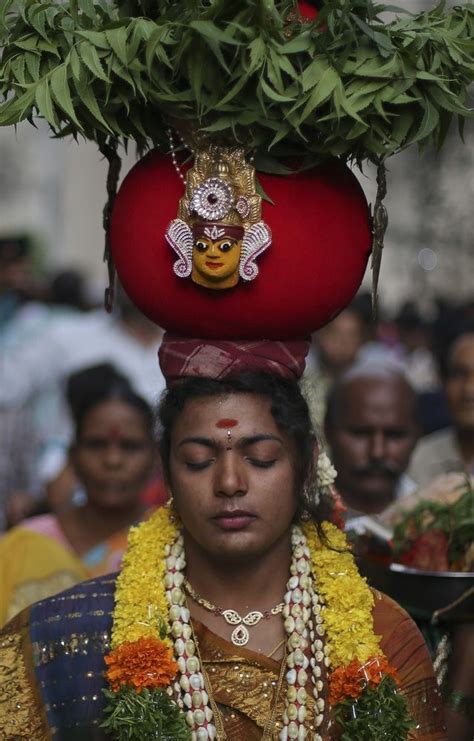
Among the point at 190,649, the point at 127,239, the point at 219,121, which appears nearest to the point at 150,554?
the point at 190,649

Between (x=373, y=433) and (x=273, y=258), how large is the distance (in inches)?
133

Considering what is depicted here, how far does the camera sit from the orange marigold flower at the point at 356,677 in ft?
14.1

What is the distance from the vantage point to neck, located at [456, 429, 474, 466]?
328 inches

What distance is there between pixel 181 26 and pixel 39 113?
46 centimetres

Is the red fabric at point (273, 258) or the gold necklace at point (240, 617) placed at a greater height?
the red fabric at point (273, 258)

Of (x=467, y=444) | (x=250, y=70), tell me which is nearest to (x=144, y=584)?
(x=250, y=70)

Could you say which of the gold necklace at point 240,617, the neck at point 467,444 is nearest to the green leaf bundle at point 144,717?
the gold necklace at point 240,617

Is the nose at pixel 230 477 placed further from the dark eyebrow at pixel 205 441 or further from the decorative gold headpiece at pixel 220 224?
the decorative gold headpiece at pixel 220 224

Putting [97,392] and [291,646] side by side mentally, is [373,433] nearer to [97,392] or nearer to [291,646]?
[97,392]

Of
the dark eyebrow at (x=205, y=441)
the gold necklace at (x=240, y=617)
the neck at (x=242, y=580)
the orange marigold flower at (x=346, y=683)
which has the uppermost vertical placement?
the dark eyebrow at (x=205, y=441)

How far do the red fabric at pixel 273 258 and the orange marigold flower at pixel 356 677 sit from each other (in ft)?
3.13

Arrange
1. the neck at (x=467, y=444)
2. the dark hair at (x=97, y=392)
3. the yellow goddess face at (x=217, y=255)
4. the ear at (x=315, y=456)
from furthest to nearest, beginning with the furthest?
1. the neck at (x=467, y=444)
2. the dark hair at (x=97, y=392)
3. the ear at (x=315, y=456)
4. the yellow goddess face at (x=217, y=255)

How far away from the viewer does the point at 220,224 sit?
4.11 metres

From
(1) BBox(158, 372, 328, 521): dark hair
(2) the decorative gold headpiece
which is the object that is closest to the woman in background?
(1) BBox(158, 372, 328, 521): dark hair
